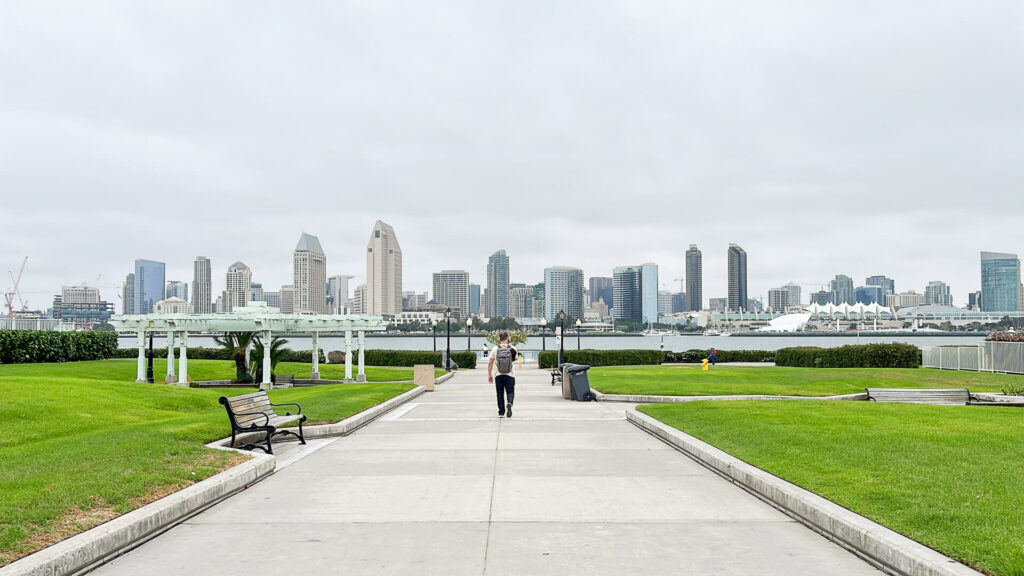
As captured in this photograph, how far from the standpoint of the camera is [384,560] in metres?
5.86

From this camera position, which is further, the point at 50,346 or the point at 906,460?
the point at 50,346

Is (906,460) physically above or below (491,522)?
above

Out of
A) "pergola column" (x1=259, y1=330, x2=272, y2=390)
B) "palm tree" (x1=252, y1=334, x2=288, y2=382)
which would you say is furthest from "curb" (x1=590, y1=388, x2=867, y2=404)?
"palm tree" (x1=252, y1=334, x2=288, y2=382)

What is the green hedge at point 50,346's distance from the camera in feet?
115

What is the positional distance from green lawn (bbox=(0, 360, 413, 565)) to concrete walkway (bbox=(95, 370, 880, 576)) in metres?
0.71

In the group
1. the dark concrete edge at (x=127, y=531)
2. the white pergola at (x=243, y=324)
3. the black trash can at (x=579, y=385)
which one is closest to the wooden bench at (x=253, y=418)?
the dark concrete edge at (x=127, y=531)

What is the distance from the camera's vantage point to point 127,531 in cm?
635

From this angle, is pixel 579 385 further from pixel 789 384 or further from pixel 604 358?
pixel 604 358

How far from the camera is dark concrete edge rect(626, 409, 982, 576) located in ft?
17.2

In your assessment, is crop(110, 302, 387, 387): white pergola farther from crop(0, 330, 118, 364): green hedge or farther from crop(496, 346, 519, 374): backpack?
crop(496, 346, 519, 374): backpack

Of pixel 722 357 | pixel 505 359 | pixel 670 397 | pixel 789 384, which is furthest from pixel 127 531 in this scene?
pixel 722 357

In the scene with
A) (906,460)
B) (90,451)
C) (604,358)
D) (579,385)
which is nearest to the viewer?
(906,460)

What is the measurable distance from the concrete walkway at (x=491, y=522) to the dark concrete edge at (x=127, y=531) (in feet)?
0.44

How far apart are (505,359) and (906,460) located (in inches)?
346
